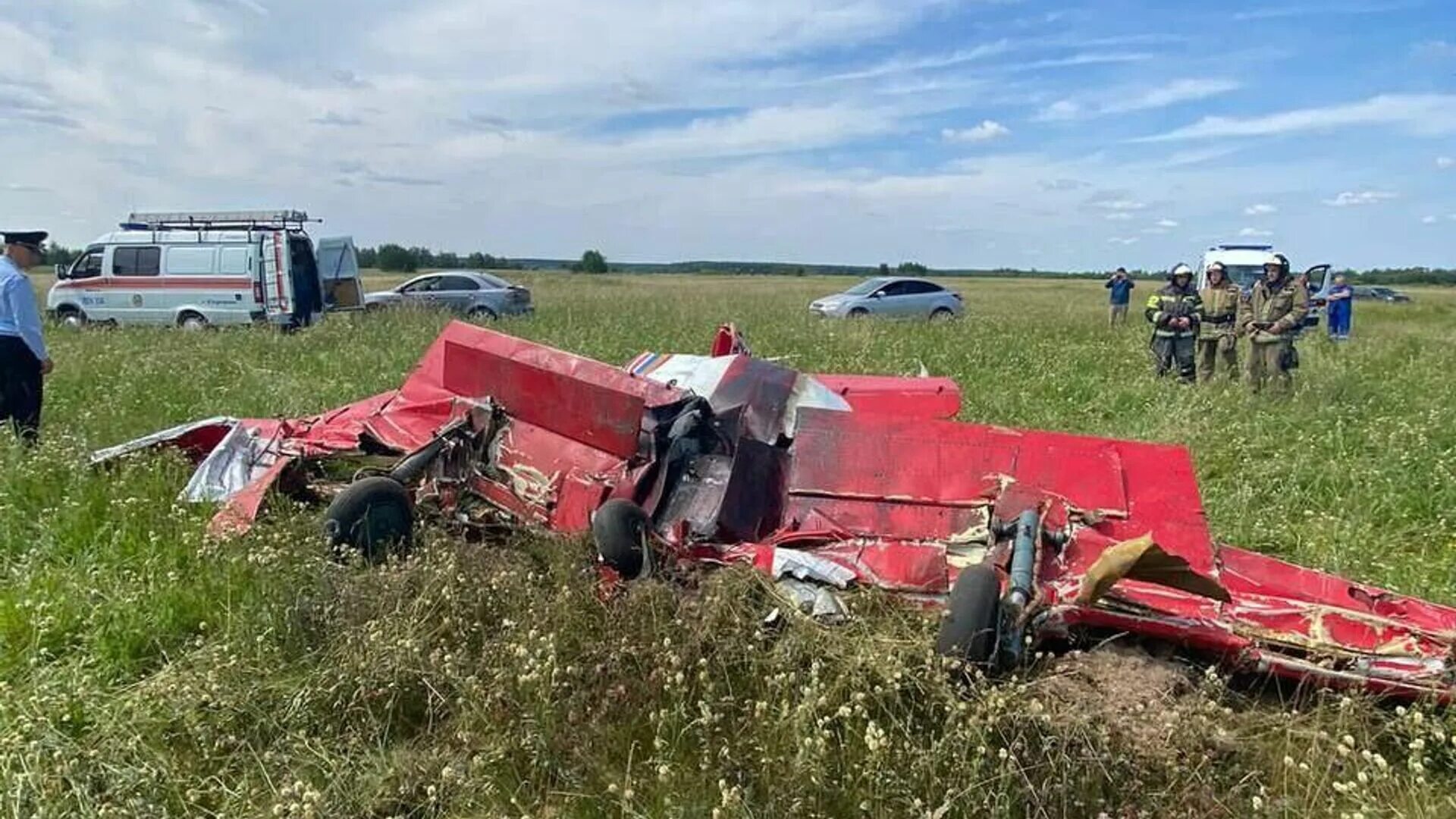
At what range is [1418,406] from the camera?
8.18 metres

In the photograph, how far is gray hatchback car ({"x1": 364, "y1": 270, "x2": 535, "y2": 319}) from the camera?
20.1 meters

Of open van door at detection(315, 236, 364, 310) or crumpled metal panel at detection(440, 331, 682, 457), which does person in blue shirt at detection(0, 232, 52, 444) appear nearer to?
crumpled metal panel at detection(440, 331, 682, 457)

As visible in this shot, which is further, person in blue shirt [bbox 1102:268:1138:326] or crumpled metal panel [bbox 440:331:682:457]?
person in blue shirt [bbox 1102:268:1138:326]

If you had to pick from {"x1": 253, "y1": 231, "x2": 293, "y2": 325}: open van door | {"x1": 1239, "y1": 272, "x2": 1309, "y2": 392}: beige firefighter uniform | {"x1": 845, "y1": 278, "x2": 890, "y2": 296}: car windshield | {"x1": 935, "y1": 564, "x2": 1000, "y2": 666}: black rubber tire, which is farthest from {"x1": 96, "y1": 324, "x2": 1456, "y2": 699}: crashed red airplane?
{"x1": 845, "y1": 278, "x2": 890, "y2": 296}: car windshield

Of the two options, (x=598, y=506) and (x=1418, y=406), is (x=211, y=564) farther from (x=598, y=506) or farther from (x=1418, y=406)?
(x=1418, y=406)

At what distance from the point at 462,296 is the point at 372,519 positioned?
1761cm

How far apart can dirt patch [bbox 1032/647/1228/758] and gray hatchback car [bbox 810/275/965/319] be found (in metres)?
19.1

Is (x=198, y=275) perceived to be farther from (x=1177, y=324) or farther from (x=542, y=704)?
(x=542, y=704)

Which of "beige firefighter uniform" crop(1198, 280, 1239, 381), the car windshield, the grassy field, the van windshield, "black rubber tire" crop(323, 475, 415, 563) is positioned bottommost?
the grassy field

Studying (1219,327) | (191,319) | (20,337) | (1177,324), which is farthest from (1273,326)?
(191,319)

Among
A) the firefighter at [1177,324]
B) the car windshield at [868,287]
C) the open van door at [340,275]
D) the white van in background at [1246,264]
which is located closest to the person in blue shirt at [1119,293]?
the white van in background at [1246,264]

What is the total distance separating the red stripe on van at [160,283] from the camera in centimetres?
1603

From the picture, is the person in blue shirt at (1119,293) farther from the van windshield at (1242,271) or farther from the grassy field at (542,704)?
the grassy field at (542,704)

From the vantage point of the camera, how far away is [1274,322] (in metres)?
9.45
